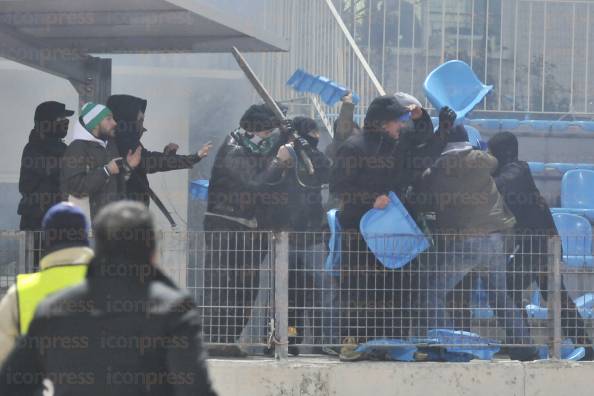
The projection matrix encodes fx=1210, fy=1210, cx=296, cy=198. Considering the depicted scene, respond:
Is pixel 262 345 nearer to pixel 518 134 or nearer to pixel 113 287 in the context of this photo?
pixel 113 287

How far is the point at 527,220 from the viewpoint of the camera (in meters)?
9.52

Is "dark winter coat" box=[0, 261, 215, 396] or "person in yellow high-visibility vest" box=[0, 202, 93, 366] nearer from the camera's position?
"dark winter coat" box=[0, 261, 215, 396]

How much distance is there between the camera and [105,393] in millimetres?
4102

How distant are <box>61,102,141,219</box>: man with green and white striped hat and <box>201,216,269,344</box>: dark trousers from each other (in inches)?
30.3

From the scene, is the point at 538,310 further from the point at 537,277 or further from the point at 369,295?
the point at 369,295

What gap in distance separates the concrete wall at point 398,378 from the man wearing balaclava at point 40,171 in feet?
5.75

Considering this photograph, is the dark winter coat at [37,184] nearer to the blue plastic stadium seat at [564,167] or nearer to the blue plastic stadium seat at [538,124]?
the blue plastic stadium seat at [564,167]

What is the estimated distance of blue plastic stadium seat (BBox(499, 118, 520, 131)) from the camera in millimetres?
12820

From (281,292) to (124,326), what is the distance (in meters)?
4.48

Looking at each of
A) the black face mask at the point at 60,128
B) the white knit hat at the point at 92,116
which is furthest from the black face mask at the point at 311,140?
the black face mask at the point at 60,128

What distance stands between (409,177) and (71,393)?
17.0 feet

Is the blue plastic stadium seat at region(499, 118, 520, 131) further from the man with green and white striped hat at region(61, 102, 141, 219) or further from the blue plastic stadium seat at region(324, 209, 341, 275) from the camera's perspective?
the man with green and white striped hat at region(61, 102, 141, 219)

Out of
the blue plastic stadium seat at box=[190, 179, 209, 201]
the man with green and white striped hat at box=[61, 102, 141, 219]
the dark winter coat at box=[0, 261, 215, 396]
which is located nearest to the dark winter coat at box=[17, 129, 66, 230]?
the man with green and white striped hat at box=[61, 102, 141, 219]

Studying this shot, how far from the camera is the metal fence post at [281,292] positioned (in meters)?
8.54
